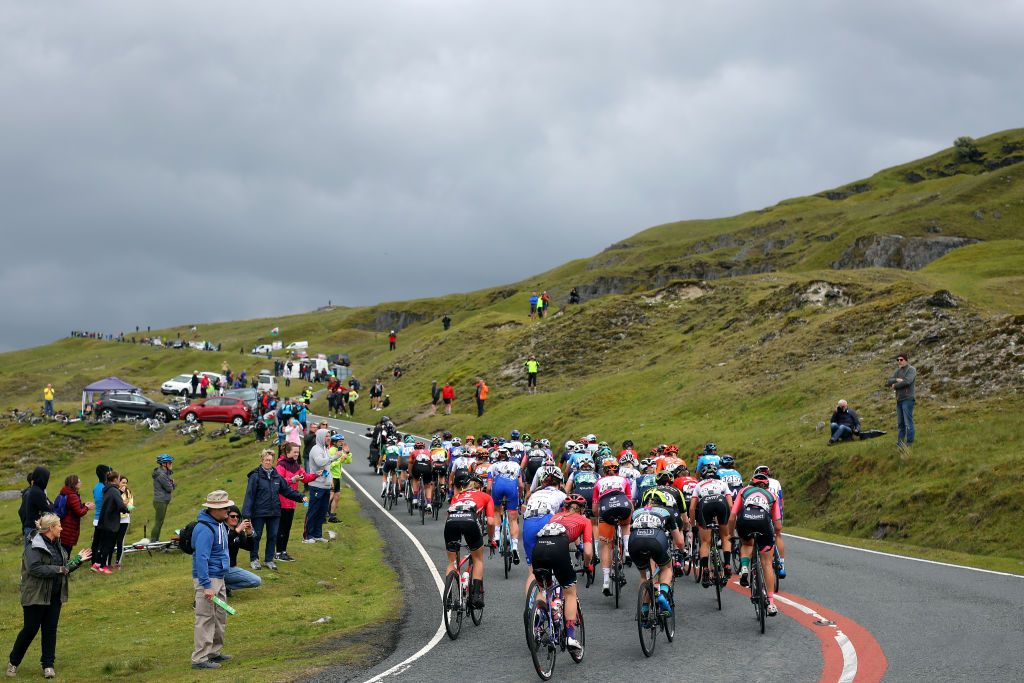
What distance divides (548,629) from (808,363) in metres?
32.6

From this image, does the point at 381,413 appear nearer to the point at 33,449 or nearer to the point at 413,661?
the point at 33,449

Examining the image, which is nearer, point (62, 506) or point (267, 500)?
point (62, 506)

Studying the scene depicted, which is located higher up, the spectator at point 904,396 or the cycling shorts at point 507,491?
the spectator at point 904,396

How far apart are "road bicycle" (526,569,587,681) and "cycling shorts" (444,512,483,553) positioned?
208 cm

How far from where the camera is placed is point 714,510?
1416 centimetres

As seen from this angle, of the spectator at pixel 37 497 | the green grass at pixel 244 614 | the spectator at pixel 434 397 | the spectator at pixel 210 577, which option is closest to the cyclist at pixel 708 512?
the green grass at pixel 244 614

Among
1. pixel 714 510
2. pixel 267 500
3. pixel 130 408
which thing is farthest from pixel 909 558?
pixel 130 408

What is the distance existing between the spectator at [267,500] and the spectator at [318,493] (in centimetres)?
348

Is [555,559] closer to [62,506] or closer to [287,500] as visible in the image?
[287,500]

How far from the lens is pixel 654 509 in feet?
37.8

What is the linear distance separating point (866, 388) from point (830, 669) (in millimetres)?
24663

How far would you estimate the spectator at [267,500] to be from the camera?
1681 cm

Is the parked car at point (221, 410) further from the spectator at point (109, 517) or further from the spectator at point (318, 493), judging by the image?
the spectator at point (109, 517)

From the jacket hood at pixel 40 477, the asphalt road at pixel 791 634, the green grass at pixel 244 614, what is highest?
the jacket hood at pixel 40 477
